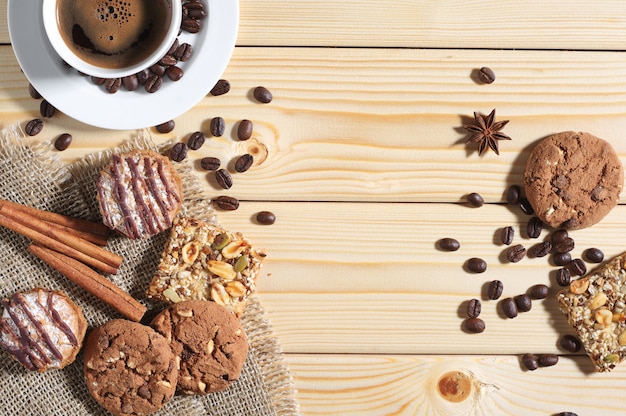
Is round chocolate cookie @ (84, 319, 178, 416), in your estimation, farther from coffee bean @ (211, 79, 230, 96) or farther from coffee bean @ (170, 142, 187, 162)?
coffee bean @ (211, 79, 230, 96)

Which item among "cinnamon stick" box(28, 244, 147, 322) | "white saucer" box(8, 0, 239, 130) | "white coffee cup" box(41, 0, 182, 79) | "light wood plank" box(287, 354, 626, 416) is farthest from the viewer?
"light wood plank" box(287, 354, 626, 416)

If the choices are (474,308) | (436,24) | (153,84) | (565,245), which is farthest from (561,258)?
(153,84)

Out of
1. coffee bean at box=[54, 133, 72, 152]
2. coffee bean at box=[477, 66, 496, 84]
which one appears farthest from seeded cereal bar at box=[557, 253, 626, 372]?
coffee bean at box=[54, 133, 72, 152]

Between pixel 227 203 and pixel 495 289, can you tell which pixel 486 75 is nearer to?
pixel 495 289

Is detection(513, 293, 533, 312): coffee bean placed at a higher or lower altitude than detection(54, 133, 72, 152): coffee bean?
lower

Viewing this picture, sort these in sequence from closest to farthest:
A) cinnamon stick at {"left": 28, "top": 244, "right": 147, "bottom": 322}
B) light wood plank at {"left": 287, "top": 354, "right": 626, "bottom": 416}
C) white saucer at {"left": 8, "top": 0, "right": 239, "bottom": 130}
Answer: white saucer at {"left": 8, "top": 0, "right": 239, "bottom": 130} < cinnamon stick at {"left": 28, "top": 244, "right": 147, "bottom": 322} < light wood plank at {"left": 287, "top": 354, "right": 626, "bottom": 416}

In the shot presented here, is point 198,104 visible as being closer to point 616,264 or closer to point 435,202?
point 435,202

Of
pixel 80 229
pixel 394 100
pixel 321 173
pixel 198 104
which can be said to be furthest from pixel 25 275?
pixel 394 100
